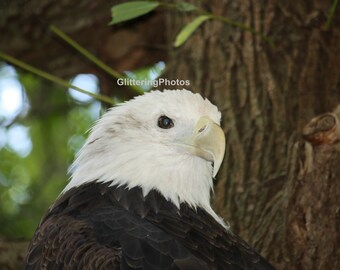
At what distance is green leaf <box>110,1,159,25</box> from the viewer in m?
6.43

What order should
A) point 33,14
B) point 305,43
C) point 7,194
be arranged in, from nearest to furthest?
point 305,43, point 33,14, point 7,194

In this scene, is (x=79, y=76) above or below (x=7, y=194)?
above

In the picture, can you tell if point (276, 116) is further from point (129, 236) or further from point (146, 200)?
point (129, 236)

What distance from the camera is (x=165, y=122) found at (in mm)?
5805

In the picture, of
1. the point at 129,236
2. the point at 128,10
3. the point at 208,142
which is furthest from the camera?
the point at 128,10

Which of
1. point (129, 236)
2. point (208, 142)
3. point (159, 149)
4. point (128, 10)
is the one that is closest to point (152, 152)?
point (159, 149)

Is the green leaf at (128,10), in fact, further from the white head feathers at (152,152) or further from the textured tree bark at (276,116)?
the textured tree bark at (276,116)

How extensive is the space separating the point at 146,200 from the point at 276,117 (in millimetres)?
1575

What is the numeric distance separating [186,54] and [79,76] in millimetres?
1729

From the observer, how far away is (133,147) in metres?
5.91

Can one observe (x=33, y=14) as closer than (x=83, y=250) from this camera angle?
No

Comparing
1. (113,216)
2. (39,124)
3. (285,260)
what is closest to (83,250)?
(113,216)

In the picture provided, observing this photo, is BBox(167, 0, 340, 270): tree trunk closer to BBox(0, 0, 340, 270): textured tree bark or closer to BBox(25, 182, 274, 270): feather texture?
BBox(0, 0, 340, 270): textured tree bark

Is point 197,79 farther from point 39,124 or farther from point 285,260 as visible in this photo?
point 39,124
